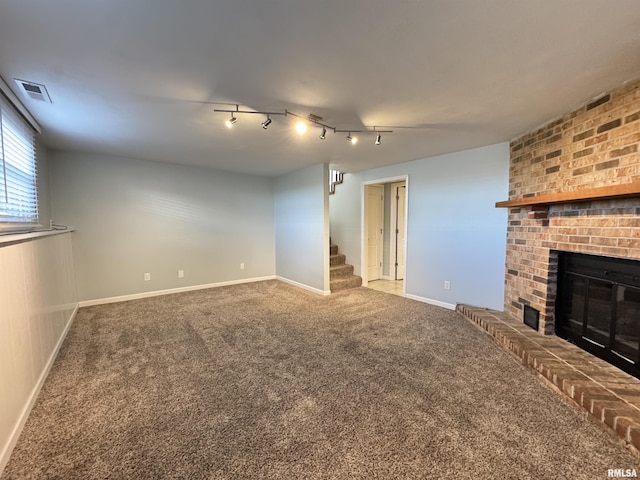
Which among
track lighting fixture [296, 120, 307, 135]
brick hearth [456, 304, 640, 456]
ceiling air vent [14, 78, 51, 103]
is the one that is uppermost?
ceiling air vent [14, 78, 51, 103]

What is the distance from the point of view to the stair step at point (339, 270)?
17.0 feet

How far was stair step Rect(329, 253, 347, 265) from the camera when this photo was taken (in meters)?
5.47

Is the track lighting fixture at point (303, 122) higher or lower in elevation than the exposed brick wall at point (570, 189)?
higher

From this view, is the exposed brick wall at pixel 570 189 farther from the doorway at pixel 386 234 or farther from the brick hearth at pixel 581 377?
the doorway at pixel 386 234

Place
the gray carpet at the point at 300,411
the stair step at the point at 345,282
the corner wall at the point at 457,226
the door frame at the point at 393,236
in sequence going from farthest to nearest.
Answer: the door frame at the point at 393,236 < the stair step at the point at 345,282 < the corner wall at the point at 457,226 < the gray carpet at the point at 300,411

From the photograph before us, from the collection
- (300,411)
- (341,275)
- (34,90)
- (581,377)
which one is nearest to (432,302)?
(341,275)

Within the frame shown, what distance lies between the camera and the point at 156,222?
4508mm

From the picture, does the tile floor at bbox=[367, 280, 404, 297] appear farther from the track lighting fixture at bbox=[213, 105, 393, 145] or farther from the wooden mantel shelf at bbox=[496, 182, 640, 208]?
the track lighting fixture at bbox=[213, 105, 393, 145]

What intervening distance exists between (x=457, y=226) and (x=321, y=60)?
3003 mm

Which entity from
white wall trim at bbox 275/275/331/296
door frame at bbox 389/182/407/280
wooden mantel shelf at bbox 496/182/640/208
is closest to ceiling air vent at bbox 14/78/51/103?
white wall trim at bbox 275/275/331/296

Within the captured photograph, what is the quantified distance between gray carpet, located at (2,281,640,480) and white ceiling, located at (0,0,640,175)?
2.20 metres

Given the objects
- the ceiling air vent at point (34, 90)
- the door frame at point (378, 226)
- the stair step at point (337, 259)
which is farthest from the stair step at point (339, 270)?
the ceiling air vent at point (34, 90)

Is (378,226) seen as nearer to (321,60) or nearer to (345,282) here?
(345,282)

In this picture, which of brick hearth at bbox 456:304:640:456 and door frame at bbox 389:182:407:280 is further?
door frame at bbox 389:182:407:280
